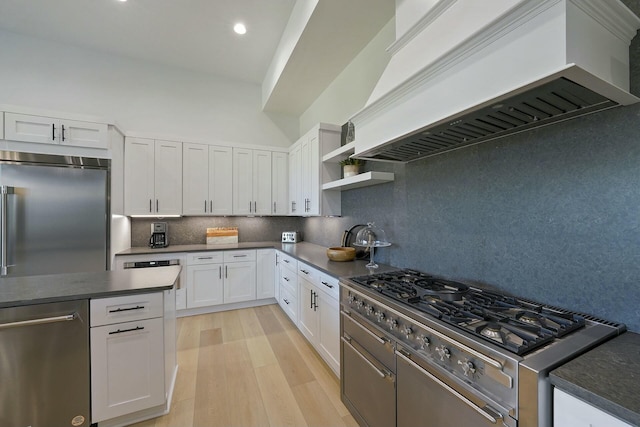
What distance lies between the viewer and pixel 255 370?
2.27 meters

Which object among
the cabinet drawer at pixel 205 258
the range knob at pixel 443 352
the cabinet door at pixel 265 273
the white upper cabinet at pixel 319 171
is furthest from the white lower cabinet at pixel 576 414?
the cabinet drawer at pixel 205 258

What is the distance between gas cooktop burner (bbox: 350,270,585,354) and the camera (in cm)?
93

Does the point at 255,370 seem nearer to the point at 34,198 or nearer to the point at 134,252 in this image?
the point at 134,252

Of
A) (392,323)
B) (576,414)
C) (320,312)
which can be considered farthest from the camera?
(320,312)

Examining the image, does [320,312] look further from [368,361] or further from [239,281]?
[239,281]

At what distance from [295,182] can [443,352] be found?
10.5 ft

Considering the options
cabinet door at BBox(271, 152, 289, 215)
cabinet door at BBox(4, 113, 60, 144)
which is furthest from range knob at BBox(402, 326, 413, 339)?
cabinet door at BBox(4, 113, 60, 144)

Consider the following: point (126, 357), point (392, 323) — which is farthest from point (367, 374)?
point (126, 357)

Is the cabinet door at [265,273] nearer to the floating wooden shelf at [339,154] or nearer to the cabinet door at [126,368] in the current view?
the floating wooden shelf at [339,154]

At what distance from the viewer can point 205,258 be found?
11.6 feet

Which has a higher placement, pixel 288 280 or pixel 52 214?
pixel 52 214

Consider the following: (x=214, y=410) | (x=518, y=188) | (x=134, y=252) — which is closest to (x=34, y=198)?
(x=134, y=252)

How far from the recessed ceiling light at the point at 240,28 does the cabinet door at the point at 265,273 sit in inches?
113

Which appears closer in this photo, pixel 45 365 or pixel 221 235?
pixel 45 365
